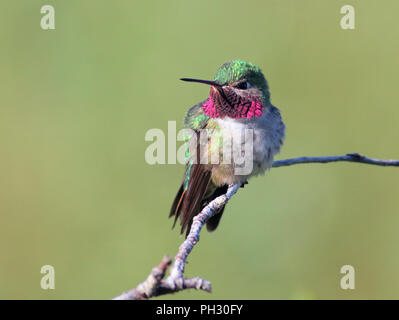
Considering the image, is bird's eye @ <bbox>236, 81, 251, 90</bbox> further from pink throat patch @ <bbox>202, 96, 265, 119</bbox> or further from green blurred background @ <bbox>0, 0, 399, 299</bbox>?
green blurred background @ <bbox>0, 0, 399, 299</bbox>

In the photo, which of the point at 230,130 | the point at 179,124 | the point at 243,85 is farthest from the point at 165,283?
the point at 179,124

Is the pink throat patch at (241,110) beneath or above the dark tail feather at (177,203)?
above

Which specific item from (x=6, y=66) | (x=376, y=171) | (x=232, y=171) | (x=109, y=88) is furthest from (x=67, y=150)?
(x=376, y=171)

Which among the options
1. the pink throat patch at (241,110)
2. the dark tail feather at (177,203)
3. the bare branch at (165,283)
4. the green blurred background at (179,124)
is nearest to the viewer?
the bare branch at (165,283)

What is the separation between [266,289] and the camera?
A: 201 inches

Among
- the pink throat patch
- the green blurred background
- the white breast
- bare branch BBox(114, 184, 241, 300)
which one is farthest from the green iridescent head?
bare branch BBox(114, 184, 241, 300)

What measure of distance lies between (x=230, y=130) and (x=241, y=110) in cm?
21

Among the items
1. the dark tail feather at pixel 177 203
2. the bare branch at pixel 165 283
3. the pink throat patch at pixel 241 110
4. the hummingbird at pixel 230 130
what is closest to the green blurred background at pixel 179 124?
the dark tail feather at pixel 177 203

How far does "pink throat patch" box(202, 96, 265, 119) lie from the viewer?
4113 millimetres

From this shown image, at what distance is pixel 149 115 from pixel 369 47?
2982mm

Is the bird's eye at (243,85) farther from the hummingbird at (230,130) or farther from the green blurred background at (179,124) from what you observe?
the green blurred background at (179,124)

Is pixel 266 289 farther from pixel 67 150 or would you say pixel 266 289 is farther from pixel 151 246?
pixel 67 150

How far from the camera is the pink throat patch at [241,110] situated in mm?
4113

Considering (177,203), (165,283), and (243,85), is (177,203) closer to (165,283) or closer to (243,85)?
(243,85)
